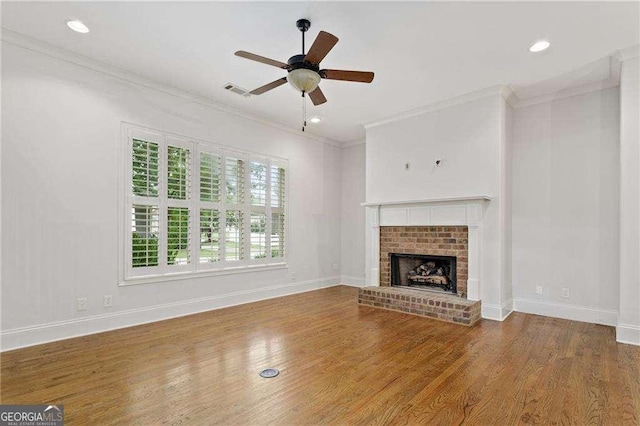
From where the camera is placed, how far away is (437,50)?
11.8ft

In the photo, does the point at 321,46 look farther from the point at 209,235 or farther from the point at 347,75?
the point at 209,235

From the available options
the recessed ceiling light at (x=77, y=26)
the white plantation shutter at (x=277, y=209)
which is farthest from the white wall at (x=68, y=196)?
the white plantation shutter at (x=277, y=209)

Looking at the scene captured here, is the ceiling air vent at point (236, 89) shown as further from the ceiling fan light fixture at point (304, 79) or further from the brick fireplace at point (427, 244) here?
the brick fireplace at point (427, 244)

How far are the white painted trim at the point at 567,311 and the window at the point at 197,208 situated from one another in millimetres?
3853

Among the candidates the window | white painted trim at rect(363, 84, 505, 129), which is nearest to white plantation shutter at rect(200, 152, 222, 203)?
the window

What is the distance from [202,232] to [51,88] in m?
2.39

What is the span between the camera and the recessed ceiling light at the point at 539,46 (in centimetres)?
342

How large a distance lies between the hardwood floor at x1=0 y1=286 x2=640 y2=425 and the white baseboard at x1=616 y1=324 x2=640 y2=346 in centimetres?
11

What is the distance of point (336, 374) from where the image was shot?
2781mm

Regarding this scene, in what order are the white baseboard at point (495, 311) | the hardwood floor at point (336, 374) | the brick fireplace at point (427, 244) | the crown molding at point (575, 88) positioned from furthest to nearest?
the brick fireplace at point (427, 244), the white baseboard at point (495, 311), the crown molding at point (575, 88), the hardwood floor at point (336, 374)

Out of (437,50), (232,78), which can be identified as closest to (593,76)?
(437,50)

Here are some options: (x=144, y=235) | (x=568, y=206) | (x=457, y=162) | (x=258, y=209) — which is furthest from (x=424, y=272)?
(x=144, y=235)

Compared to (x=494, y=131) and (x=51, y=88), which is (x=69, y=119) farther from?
(x=494, y=131)

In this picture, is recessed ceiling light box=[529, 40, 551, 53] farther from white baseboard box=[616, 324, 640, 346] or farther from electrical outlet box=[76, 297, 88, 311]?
electrical outlet box=[76, 297, 88, 311]
